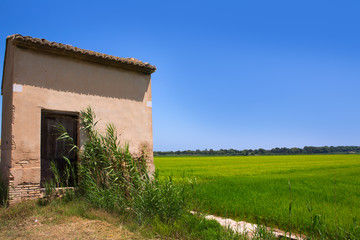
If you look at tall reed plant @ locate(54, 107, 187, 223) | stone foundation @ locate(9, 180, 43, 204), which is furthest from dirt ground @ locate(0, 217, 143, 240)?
stone foundation @ locate(9, 180, 43, 204)

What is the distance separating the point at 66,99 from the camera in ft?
26.0

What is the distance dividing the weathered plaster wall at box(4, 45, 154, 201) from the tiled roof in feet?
0.51

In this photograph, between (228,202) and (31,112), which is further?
(228,202)

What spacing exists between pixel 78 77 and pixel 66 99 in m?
0.81

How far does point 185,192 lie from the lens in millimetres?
5738

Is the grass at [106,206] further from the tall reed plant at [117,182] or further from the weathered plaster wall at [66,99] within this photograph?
the weathered plaster wall at [66,99]

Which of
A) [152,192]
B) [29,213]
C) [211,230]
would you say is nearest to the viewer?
[211,230]

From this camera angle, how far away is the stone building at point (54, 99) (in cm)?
704

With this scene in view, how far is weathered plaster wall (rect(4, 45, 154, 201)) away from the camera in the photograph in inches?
277

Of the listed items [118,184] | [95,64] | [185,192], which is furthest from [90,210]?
[95,64]

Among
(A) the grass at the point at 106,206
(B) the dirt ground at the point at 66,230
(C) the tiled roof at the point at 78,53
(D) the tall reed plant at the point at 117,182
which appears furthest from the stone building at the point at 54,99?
(B) the dirt ground at the point at 66,230

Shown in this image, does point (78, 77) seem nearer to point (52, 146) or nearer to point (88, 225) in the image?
point (52, 146)

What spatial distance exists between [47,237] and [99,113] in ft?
14.1

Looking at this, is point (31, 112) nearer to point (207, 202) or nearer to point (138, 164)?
point (138, 164)
